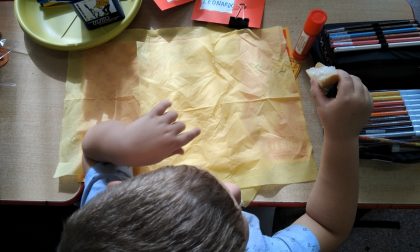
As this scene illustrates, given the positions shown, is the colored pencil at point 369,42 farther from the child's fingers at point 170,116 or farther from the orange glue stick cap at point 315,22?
the child's fingers at point 170,116

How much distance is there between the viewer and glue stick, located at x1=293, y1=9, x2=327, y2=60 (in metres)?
0.69

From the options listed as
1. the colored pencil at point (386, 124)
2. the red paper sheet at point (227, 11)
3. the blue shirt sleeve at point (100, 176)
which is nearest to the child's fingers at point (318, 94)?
the colored pencil at point (386, 124)

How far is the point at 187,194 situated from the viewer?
429 mm

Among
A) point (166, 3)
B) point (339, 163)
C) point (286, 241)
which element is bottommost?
point (286, 241)

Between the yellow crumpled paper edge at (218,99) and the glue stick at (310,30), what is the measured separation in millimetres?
44

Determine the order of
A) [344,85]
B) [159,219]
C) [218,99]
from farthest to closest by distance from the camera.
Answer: [218,99] < [344,85] < [159,219]

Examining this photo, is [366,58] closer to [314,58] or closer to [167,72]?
[314,58]

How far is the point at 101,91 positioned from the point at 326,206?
1.66 feet

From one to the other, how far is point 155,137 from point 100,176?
13 cm

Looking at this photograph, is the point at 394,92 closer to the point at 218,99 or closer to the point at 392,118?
the point at 392,118

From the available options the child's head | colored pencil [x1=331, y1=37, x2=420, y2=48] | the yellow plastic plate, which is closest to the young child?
the child's head

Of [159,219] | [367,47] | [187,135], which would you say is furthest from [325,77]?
[159,219]

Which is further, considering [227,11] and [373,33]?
[227,11]

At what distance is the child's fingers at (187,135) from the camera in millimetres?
659
